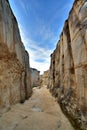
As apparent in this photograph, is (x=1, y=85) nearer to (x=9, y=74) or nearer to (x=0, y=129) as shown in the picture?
(x=9, y=74)

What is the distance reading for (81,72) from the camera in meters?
3.63

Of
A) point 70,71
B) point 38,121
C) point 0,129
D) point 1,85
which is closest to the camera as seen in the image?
point 0,129

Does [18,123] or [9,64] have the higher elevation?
[9,64]

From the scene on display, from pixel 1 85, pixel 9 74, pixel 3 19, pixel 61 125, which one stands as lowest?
pixel 61 125

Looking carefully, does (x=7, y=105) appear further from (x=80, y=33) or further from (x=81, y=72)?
(x=80, y=33)

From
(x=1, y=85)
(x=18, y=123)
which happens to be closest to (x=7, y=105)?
(x=1, y=85)

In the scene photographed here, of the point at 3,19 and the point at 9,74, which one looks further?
the point at 9,74

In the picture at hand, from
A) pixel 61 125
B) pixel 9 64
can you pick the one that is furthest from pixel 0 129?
pixel 9 64

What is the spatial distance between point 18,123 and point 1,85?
1892mm

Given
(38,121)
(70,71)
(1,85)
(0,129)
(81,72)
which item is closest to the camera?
(0,129)

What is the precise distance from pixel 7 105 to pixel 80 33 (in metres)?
4.78

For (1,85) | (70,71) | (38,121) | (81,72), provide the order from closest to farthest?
(81,72)
(38,121)
(1,85)
(70,71)

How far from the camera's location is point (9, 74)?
5422 millimetres

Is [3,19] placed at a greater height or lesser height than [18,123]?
greater
